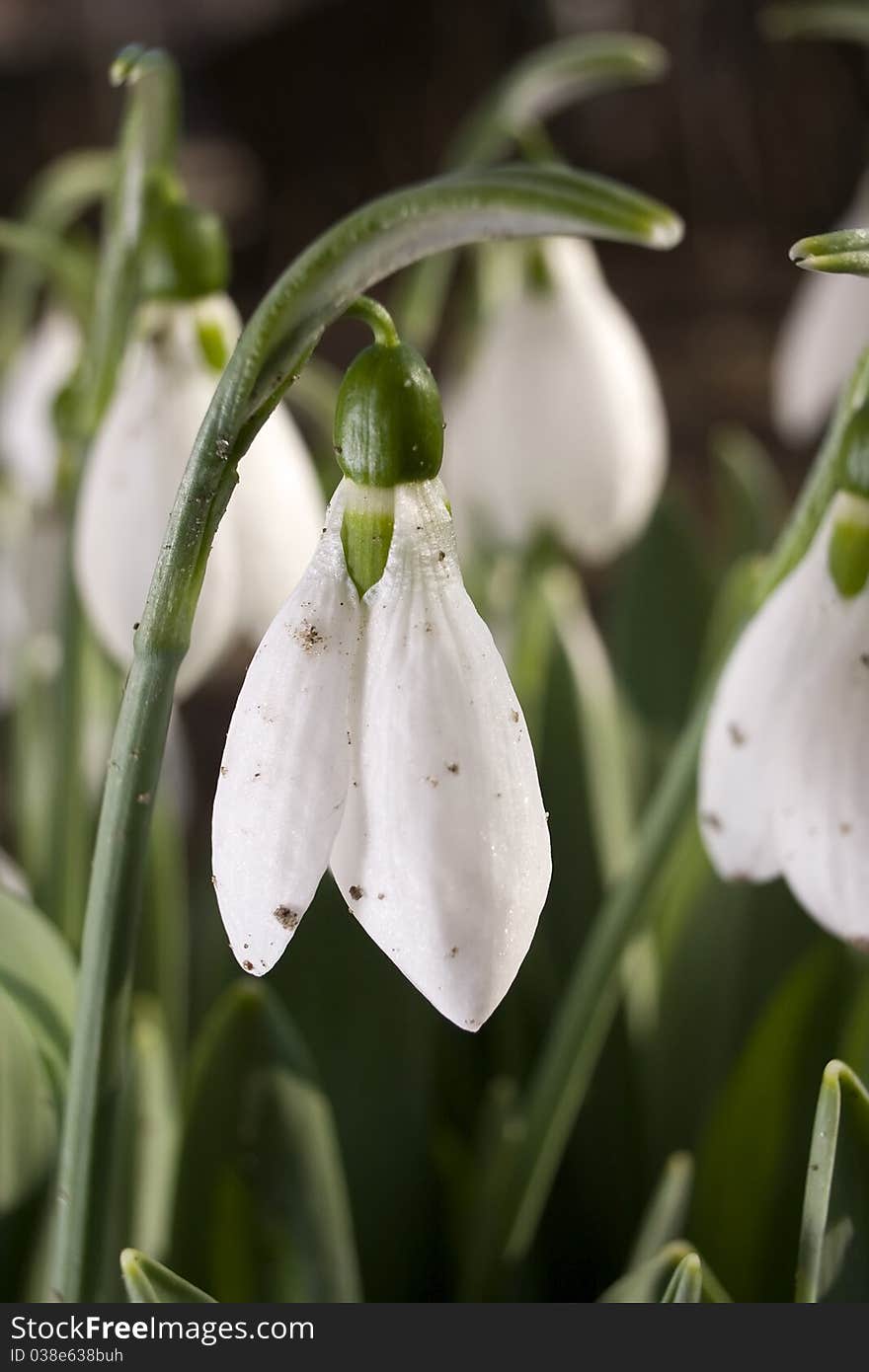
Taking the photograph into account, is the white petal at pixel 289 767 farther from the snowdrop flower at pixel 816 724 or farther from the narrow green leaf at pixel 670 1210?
the narrow green leaf at pixel 670 1210

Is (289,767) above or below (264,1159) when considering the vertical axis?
above

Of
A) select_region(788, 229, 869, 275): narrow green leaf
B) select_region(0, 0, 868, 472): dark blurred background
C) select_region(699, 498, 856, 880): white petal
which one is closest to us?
select_region(788, 229, 869, 275): narrow green leaf

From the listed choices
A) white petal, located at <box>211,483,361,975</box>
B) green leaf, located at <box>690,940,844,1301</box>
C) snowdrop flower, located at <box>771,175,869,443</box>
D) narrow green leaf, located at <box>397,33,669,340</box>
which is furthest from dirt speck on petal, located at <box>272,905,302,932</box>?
snowdrop flower, located at <box>771,175,869,443</box>

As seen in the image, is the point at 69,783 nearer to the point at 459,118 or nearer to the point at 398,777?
the point at 398,777

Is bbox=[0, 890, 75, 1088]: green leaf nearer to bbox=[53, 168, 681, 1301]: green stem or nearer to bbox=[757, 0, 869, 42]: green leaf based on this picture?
bbox=[53, 168, 681, 1301]: green stem

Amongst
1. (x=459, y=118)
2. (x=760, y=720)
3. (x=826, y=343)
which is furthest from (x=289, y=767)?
(x=459, y=118)
